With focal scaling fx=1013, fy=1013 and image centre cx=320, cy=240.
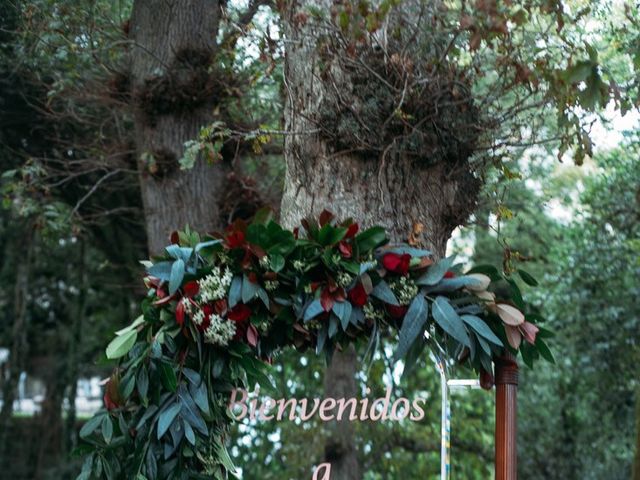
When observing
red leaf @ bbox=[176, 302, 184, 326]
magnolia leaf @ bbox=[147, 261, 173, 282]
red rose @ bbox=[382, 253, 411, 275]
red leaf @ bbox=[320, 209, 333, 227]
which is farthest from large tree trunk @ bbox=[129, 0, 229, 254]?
red rose @ bbox=[382, 253, 411, 275]

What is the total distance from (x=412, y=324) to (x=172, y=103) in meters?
4.10

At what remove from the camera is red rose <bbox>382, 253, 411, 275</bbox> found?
3.99 metres

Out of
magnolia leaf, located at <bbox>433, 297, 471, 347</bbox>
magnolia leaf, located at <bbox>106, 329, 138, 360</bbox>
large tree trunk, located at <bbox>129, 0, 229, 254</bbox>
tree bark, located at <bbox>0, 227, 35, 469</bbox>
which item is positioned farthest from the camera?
tree bark, located at <bbox>0, 227, 35, 469</bbox>

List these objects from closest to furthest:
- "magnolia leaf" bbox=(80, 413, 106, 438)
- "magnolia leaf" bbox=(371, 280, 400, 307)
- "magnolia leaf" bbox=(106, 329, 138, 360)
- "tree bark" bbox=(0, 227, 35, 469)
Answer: "magnolia leaf" bbox=(371, 280, 400, 307) < "magnolia leaf" bbox=(80, 413, 106, 438) < "magnolia leaf" bbox=(106, 329, 138, 360) < "tree bark" bbox=(0, 227, 35, 469)

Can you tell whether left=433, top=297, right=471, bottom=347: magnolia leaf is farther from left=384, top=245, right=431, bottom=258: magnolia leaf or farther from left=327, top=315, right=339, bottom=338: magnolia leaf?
left=327, top=315, right=339, bottom=338: magnolia leaf

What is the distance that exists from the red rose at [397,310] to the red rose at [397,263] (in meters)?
0.13

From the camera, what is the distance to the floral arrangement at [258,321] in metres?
3.95

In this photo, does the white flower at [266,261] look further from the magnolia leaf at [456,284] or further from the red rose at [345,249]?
the magnolia leaf at [456,284]

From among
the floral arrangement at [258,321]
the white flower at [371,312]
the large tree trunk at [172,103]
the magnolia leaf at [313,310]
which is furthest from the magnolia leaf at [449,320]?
the large tree trunk at [172,103]

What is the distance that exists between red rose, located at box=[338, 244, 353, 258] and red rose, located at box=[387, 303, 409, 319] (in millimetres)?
268

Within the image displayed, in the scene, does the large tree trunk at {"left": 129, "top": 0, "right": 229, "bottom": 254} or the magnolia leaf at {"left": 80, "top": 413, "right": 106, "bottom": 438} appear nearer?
the magnolia leaf at {"left": 80, "top": 413, "right": 106, "bottom": 438}

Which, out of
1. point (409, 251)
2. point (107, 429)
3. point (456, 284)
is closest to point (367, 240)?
point (409, 251)

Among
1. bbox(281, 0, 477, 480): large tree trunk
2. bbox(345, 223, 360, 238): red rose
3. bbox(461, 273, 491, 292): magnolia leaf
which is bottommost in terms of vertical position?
bbox(461, 273, 491, 292): magnolia leaf

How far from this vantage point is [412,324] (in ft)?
12.8
